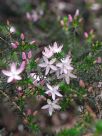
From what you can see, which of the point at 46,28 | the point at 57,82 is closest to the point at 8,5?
the point at 46,28

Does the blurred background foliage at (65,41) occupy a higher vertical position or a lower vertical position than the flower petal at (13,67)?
higher

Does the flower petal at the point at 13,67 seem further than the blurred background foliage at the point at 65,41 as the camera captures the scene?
No

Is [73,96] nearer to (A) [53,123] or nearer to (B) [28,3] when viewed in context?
(A) [53,123]

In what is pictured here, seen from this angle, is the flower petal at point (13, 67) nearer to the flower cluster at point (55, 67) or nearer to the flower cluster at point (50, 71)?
the flower cluster at point (50, 71)

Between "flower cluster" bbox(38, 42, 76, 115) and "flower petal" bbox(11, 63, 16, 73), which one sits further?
"flower cluster" bbox(38, 42, 76, 115)

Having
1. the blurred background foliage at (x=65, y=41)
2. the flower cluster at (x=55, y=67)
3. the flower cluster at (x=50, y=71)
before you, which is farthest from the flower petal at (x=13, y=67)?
the flower cluster at (x=55, y=67)

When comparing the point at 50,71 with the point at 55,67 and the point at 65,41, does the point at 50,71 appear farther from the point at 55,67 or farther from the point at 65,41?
the point at 65,41

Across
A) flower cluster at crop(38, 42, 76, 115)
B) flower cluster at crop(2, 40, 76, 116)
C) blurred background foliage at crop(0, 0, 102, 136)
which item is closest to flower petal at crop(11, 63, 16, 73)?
flower cluster at crop(2, 40, 76, 116)

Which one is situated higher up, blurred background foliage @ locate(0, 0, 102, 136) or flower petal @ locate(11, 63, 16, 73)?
blurred background foliage @ locate(0, 0, 102, 136)

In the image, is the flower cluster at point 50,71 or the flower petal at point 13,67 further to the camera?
the flower cluster at point 50,71

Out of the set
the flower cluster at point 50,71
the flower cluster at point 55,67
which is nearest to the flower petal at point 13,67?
the flower cluster at point 50,71

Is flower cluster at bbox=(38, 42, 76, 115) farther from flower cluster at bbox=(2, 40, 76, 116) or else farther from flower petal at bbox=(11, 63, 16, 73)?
flower petal at bbox=(11, 63, 16, 73)
